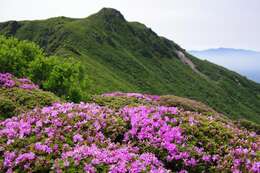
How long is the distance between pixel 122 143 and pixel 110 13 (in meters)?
173

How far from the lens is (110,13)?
17825 centimetres

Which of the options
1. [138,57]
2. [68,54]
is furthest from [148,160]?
[138,57]

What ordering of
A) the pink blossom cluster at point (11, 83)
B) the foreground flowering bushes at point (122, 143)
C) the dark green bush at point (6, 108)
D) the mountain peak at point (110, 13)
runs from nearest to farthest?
1. the foreground flowering bushes at point (122, 143)
2. the dark green bush at point (6, 108)
3. the pink blossom cluster at point (11, 83)
4. the mountain peak at point (110, 13)

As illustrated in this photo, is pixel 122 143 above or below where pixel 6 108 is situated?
above

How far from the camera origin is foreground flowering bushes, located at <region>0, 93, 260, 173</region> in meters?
8.64

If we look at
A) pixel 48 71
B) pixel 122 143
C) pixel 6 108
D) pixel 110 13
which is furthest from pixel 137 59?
pixel 122 143

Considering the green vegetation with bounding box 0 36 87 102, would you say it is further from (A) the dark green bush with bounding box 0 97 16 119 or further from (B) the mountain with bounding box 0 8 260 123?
(B) the mountain with bounding box 0 8 260 123

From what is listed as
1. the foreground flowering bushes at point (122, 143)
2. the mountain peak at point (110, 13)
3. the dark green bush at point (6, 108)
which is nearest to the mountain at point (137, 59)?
the mountain peak at point (110, 13)

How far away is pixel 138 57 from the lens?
148500 millimetres

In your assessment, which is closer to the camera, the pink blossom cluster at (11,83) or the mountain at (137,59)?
the pink blossom cluster at (11,83)

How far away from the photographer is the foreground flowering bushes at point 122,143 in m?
8.64

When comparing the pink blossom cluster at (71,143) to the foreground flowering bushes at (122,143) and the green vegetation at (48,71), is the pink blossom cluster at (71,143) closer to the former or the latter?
the foreground flowering bushes at (122,143)

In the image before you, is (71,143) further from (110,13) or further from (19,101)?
(110,13)

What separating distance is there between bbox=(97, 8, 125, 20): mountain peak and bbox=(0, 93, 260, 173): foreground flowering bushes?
167 m
